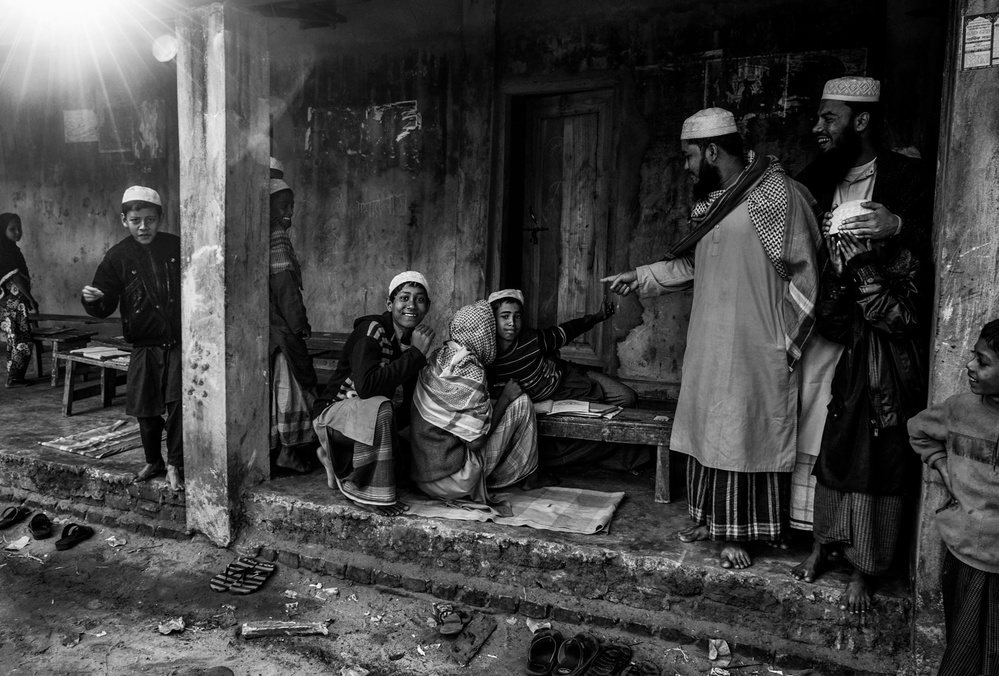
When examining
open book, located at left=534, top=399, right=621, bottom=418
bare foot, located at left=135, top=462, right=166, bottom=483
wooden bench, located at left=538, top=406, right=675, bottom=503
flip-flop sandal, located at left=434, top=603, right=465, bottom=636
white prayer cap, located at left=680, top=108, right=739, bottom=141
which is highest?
white prayer cap, located at left=680, top=108, right=739, bottom=141

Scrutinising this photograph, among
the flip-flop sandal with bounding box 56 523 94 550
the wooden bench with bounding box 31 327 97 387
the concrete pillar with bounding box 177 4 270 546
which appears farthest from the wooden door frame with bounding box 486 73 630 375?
the wooden bench with bounding box 31 327 97 387

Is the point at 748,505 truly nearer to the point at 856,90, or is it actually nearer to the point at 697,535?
the point at 697,535

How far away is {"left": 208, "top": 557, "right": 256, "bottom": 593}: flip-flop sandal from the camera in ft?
13.4

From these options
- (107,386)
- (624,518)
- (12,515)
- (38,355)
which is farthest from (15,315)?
(624,518)

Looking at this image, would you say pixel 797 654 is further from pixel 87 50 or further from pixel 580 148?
pixel 87 50

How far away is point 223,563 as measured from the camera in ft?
14.3

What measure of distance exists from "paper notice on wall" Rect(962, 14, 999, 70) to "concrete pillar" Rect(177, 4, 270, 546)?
3430mm

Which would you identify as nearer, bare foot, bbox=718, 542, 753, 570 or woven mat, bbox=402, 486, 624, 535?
bare foot, bbox=718, 542, 753, 570

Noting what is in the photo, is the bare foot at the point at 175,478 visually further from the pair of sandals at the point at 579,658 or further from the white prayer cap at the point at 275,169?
the pair of sandals at the point at 579,658

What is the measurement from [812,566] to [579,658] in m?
1.08

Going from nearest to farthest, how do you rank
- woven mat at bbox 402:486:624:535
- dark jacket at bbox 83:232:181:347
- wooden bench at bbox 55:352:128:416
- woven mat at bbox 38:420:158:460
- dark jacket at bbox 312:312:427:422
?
woven mat at bbox 402:486:624:535 < dark jacket at bbox 312:312:427:422 < dark jacket at bbox 83:232:181:347 < woven mat at bbox 38:420:158:460 < wooden bench at bbox 55:352:128:416

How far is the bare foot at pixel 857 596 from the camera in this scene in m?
3.18

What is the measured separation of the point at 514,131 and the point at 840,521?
13.8 feet

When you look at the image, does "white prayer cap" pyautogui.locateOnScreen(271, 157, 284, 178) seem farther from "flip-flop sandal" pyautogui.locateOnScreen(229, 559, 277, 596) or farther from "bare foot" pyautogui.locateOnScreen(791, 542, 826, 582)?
"bare foot" pyautogui.locateOnScreen(791, 542, 826, 582)
